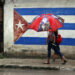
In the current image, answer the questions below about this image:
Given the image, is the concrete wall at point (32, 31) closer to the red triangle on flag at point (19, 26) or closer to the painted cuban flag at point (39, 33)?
the painted cuban flag at point (39, 33)

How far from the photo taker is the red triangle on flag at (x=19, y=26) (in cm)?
1231

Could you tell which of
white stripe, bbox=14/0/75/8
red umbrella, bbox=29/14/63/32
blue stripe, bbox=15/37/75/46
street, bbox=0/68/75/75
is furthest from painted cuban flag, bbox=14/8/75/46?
street, bbox=0/68/75/75

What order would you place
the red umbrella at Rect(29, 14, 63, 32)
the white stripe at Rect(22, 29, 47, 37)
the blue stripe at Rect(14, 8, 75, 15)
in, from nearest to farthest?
the red umbrella at Rect(29, 14, 63, 32)
the blue stripe at Rect(14, 8, 75, 15)
the white stripe at Rect(22, 29, 47, 37)

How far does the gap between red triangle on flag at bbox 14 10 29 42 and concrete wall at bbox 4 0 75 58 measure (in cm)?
14

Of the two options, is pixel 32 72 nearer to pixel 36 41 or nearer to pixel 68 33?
pixel 36 41

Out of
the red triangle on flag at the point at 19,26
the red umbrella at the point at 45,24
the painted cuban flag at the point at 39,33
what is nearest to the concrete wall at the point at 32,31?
the painted cuban flag at the point at 39,33

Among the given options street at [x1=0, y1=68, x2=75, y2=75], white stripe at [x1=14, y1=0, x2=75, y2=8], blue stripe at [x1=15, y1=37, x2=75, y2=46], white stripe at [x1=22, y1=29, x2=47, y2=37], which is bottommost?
street at [x1=0, y1=68, x2=75, y2=75]

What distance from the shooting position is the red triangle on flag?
12312 millimetres

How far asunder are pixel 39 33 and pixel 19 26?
1.01m

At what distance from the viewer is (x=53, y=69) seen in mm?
10102

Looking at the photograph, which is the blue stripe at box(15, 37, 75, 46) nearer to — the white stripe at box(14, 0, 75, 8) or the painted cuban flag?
the painted cuban flag

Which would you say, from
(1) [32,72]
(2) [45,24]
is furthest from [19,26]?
(1) [32,72]

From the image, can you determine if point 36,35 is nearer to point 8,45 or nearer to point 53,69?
point 8,45

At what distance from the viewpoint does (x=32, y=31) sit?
1226 centimetres
